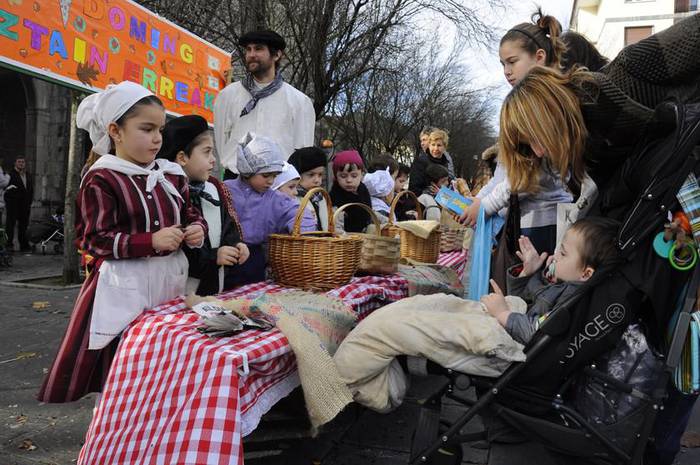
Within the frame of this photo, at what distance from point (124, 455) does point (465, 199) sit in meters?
2.07

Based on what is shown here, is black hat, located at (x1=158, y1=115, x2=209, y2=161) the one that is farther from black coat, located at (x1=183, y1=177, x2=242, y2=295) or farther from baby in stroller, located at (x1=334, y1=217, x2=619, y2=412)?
baby in stroller, located at (x1=334, y1=217, x2=619, y2=412)

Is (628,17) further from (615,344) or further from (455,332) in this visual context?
(455,332)

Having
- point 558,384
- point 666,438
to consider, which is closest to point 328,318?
point 558,384

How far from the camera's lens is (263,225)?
329cm

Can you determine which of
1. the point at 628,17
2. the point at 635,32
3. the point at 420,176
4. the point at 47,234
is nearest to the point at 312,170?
the point at 420,176

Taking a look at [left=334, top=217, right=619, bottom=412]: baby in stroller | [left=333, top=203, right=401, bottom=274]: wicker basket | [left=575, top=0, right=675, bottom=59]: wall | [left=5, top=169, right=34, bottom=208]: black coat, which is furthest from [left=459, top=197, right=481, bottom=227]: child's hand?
[left=575, top=0, right=675, bottom=59]: wall

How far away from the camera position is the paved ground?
2711 mm

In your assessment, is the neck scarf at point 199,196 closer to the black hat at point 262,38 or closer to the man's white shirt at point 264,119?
the man's white shirt at point 264,119

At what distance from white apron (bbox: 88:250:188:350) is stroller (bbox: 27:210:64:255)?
407 inches

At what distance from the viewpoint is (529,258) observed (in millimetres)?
2559

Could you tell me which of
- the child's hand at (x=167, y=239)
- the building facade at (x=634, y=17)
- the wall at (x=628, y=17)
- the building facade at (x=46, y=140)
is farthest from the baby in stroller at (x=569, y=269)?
the wall at (x=628, y=17)

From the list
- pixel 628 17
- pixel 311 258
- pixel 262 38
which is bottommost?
pixel 311 258

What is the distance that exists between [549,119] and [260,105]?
2510 millimetres

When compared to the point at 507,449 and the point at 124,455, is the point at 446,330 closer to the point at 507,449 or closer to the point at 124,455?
the point at 507,449
